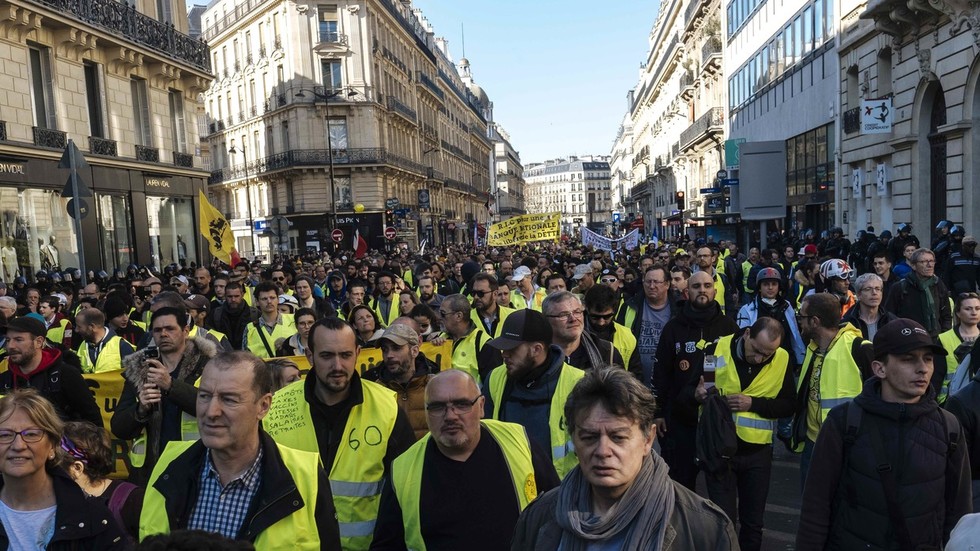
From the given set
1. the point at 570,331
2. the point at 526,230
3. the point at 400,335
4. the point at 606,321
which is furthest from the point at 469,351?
the point at 526,230

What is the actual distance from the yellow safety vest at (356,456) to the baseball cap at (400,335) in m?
1.01

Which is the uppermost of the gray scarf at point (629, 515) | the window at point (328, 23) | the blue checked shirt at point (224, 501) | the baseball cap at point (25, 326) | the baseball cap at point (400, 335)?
the window at point (328, 23)

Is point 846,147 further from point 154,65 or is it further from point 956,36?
point 154,65

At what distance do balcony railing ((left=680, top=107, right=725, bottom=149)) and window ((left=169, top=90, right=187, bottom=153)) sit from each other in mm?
32495

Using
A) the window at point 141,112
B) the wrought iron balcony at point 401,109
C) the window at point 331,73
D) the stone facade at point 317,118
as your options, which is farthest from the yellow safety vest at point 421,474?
the wrought iron balcony at point 401,109

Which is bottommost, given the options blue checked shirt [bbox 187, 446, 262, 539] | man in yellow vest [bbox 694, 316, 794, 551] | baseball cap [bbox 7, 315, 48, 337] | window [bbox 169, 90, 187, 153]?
man in yellow vest [bbox 694, 316, 794, 551]

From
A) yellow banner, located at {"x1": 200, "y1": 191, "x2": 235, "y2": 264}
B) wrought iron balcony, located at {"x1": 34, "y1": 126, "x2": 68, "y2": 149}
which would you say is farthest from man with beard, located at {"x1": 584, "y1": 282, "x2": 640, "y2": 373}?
wrought iron balcony, located at {"x1": 34, "y1": 126, "x2": 68, "y2": 149}

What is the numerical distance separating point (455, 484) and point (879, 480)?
1749mm

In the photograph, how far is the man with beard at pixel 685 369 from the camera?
Answer: 5574 millimetres

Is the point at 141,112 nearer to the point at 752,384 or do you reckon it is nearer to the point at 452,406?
the point at 752,384

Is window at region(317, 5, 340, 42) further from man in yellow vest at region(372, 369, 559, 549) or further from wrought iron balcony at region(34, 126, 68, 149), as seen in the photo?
man in yellow vest at region(372, 369, 559, 549)

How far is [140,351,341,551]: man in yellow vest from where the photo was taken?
2871 millimetres

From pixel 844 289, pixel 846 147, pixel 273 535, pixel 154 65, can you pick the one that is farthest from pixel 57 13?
pixel 846 147

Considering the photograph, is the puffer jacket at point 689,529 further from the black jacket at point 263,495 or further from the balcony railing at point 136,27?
the balcony railing at point 136,27
